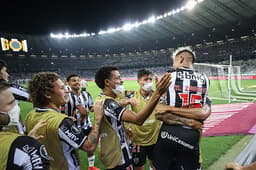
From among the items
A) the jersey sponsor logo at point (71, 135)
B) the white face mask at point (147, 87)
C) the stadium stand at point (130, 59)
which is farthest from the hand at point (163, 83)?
the stadium stand at point (130, 59)

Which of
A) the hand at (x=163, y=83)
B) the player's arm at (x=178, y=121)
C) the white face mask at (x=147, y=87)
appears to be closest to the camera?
the hand at (x=163, y=83)

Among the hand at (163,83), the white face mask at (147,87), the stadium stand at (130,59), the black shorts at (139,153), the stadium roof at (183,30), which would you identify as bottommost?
the black shorts at (139,153)

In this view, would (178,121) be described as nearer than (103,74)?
Yes

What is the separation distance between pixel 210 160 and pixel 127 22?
158ft

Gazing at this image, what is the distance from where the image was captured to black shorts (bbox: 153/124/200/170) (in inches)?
99.3

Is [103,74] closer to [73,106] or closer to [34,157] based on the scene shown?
[34,157]

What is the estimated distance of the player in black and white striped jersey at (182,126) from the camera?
254 cm

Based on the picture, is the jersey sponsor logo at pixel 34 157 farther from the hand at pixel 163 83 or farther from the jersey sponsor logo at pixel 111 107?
the hand at pixel 163 83

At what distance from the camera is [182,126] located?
2574 millimetres

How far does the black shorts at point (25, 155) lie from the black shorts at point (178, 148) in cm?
154

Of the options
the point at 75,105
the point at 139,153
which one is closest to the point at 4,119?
the point at 139,153

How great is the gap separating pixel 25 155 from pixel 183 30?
50591 mm

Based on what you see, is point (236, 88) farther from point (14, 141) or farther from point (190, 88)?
point (14, 141)

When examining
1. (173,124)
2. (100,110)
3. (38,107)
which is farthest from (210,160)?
(38,107)
